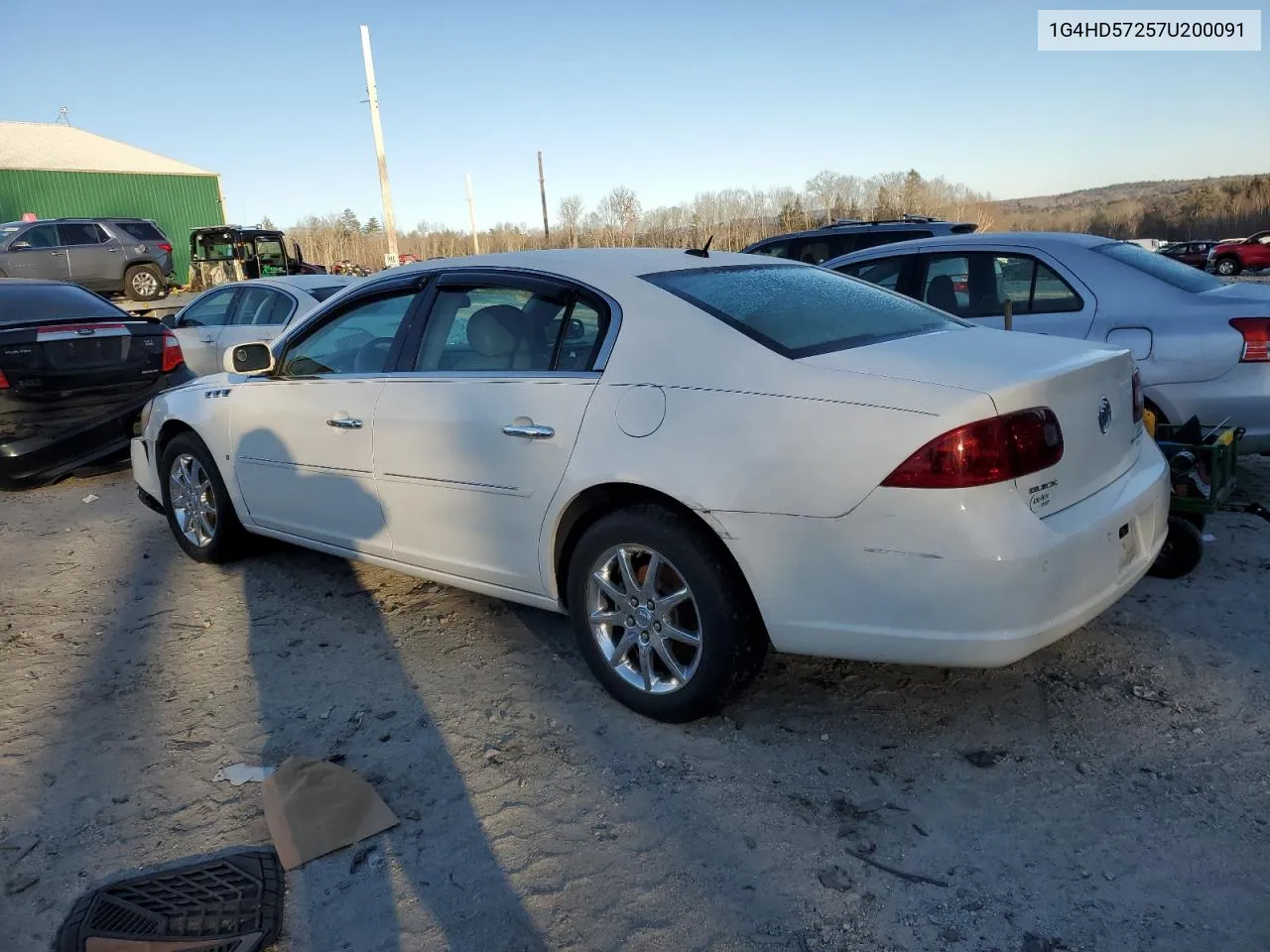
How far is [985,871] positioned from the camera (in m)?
2.44

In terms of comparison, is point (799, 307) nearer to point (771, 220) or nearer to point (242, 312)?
point (242, 312)

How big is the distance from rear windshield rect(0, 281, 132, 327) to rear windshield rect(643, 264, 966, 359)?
19.0 ft

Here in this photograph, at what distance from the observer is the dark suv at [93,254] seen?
17500 millimetres

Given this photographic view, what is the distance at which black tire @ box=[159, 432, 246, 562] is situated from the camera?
4.96m

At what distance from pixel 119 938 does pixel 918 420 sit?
2.40 m

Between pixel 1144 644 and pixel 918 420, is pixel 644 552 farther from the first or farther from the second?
pixel 1144 644

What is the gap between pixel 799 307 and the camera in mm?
3365

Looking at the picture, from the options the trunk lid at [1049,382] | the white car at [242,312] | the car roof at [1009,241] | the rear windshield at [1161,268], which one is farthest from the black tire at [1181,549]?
the white car at [242,312]

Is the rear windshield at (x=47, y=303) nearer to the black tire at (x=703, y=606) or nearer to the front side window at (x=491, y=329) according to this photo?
the front side window at (x=491, y=329)

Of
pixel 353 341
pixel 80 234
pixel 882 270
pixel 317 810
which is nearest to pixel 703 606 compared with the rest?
pixel 317 810

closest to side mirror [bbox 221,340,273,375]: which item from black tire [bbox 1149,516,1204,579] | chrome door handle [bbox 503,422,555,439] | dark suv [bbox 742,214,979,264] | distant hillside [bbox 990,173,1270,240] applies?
chrome door handle [bbox 503,422,555,439]

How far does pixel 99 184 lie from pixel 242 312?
30151 mm

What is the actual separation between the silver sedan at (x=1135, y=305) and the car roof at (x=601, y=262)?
7.42 feet

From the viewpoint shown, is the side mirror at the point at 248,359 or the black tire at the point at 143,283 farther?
the black tire at the point at 143,283
